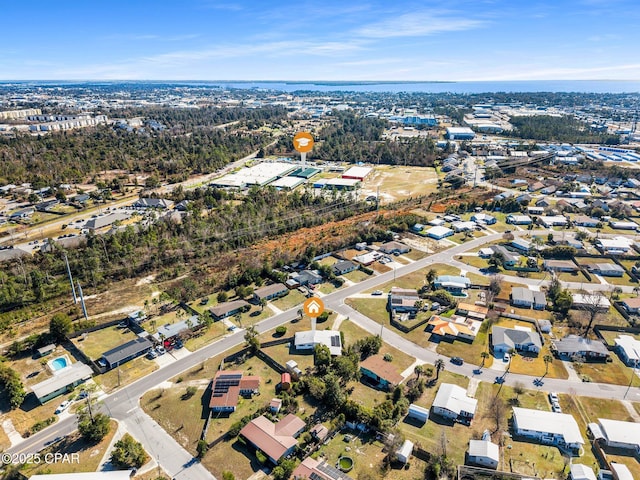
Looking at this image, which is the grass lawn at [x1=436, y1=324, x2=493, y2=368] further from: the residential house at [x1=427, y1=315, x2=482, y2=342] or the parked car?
Result: the parked car

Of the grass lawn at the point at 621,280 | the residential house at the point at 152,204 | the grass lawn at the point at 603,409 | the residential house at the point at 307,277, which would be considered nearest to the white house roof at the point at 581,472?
the grass lawn at the point at 603,409

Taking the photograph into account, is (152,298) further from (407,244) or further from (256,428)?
(407,244)

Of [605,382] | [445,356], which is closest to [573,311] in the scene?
[605,382]

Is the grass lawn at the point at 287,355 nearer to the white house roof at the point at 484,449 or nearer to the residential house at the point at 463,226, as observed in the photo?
the white house roof at the point at 484,449

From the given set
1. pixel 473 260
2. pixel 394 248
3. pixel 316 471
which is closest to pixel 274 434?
pixel 316 471

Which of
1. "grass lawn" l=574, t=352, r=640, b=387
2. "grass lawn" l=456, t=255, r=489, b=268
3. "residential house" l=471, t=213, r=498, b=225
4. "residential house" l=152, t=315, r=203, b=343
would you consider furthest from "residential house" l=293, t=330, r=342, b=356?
"residential house" l=471, t=213, r=498, b=225

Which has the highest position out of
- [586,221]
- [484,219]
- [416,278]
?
[586,221]

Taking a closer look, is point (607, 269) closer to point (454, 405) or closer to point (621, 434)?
point (621, 434)
